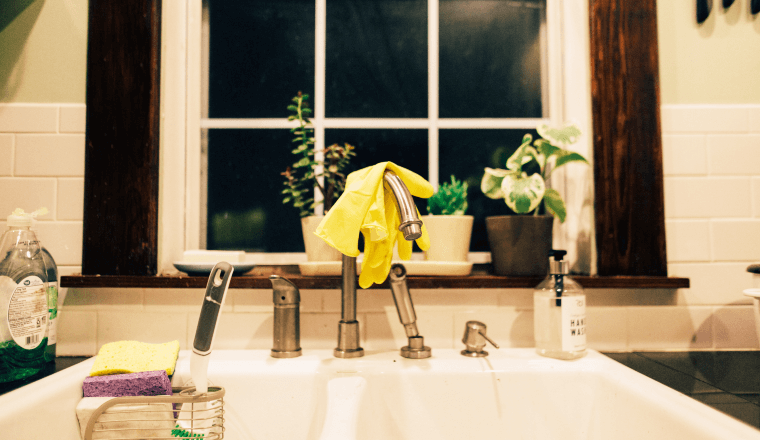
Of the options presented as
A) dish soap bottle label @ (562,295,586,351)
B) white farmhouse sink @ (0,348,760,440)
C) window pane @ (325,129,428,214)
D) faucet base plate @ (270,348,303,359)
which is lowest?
white farmhouse sink @ (0,348,760,440)

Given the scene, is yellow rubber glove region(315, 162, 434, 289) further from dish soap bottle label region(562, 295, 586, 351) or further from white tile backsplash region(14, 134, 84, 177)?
white tile backsplash region(14, 134, 84, 177)

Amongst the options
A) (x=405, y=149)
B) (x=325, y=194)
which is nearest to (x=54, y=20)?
(x=325, y=194)

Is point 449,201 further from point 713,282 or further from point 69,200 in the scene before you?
point 69,200

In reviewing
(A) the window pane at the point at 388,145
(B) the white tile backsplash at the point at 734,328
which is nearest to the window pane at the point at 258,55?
(A) the window pane at the point at 388,145

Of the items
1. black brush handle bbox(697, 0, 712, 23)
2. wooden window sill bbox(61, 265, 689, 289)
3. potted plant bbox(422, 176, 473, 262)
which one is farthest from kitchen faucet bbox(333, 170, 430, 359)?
black brush handle bbox(697, 0, 712, 23)

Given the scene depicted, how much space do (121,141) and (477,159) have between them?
877 millimetres

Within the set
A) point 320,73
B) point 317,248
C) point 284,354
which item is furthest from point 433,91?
point 284,354

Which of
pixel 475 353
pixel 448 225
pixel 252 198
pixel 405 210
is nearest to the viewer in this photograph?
pixel 405 210

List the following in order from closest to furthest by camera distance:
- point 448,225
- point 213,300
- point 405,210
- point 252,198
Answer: point 213,300 < point 405,210 < point 448,225 < point 252,198

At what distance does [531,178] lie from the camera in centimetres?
93

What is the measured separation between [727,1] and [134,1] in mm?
1410

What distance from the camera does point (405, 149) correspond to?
1.19m

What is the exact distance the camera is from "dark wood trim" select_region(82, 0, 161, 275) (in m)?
0.97

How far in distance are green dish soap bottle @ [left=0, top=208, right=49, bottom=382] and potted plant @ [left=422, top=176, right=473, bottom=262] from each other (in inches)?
30.9
